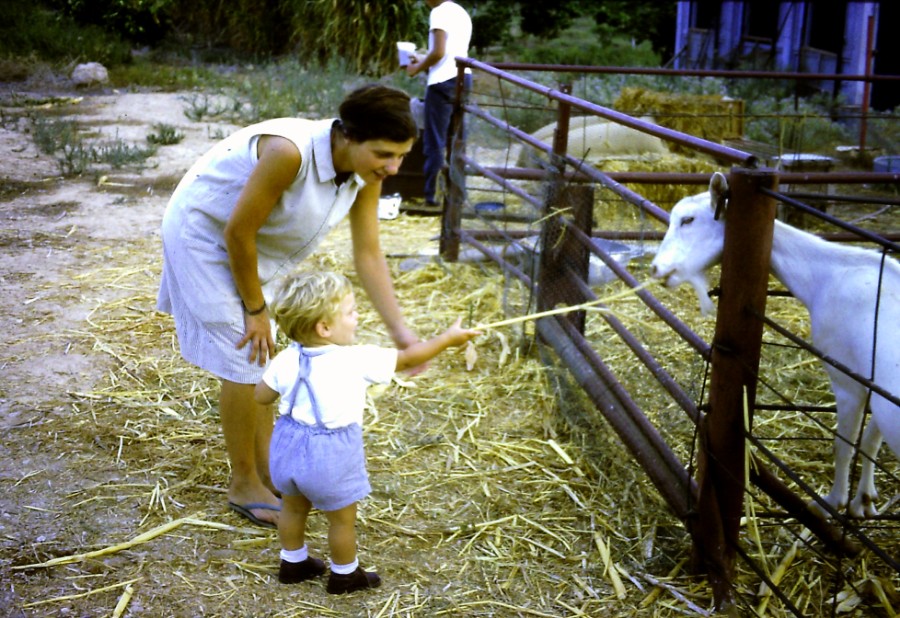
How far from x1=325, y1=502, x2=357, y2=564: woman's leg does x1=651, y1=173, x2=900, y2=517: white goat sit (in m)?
1.39

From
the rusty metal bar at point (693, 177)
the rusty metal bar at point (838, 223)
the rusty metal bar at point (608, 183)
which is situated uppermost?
the rusty metal bar at point (838, 223)

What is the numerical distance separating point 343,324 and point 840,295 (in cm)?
161

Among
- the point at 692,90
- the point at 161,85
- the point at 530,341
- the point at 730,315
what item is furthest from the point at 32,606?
the point at 692,90

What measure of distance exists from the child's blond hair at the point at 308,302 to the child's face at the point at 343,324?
0.05ft

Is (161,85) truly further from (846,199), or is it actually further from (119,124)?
(846,199)

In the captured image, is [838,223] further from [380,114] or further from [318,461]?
[318,461]

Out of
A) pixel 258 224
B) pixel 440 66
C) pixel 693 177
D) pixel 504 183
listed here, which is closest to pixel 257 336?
pixel 258 224

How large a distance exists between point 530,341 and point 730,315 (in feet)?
8.15

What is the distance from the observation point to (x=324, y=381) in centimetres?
288

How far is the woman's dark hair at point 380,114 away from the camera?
2898mm

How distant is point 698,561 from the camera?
331 cm

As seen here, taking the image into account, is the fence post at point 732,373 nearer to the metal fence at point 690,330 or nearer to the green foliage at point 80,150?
the metal fence at point 690,330

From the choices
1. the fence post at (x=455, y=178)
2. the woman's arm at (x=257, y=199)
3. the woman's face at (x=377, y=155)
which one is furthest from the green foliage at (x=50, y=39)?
the woman's face at (x=377, y=155)

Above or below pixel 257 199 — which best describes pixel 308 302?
below
